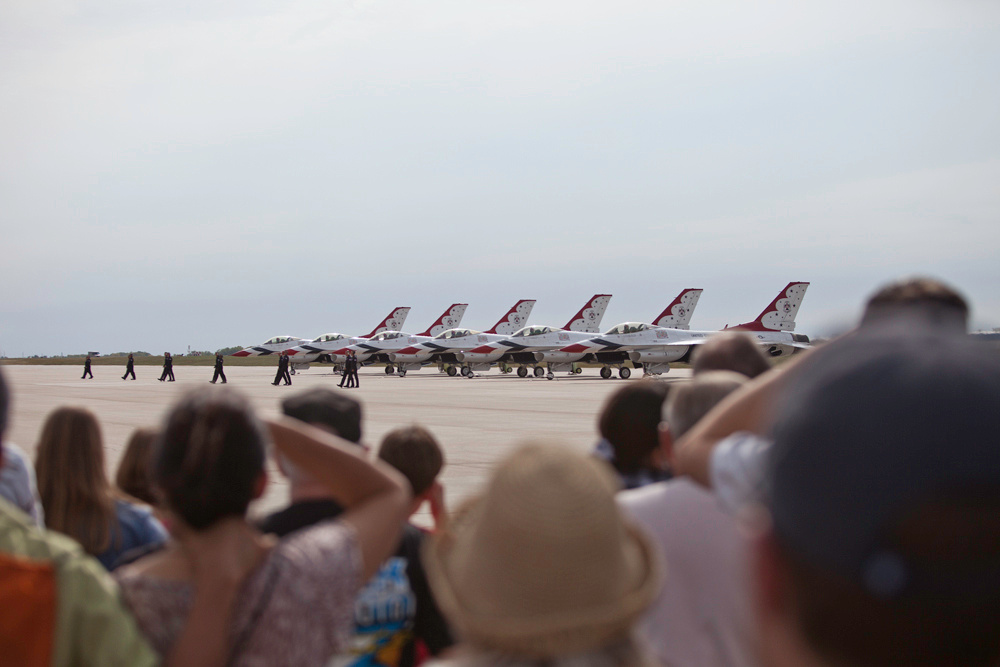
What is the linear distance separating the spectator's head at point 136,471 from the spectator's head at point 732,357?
2.52m

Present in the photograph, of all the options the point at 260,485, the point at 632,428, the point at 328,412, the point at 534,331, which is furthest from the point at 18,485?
the point at 534,331

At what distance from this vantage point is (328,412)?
9.27 ft

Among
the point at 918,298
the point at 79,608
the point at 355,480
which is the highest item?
the point at 918,298

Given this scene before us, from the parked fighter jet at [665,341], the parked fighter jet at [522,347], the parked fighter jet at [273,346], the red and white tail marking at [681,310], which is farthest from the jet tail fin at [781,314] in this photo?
the parked fighter jet at [273,346]

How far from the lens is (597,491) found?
44.7 inches

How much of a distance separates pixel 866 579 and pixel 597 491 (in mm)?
467

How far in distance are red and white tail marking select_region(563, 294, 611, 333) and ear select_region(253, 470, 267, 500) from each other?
151 feet

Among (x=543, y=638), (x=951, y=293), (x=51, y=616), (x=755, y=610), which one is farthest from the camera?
(x=951, y=293)

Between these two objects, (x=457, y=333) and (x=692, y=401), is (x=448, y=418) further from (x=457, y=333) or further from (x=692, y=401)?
(x=457, y=333)

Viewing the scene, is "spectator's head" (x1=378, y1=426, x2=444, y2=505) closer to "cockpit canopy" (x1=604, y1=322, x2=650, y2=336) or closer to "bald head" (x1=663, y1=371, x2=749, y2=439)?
"bald head" (x1=663, y1=371, x2=749, y2=439)

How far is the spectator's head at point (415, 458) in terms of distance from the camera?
330cm

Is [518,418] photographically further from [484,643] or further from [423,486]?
[484,643]

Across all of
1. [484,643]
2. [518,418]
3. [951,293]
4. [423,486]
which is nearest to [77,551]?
[484,643]

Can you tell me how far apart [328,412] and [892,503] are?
2332 millimetres
